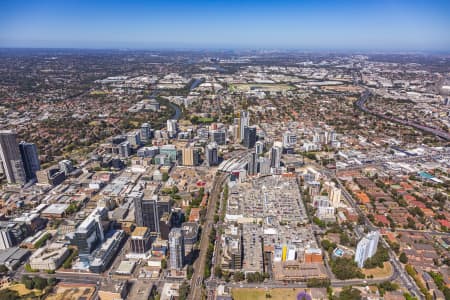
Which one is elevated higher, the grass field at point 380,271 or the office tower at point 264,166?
the office tower at point 264,166

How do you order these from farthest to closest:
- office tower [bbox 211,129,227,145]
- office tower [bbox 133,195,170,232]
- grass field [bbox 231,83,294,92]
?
grass field [bbox 231,83,294,92] < office tower [bbox 211,129,227,145] < office tower [bbox 133,195,170,232]

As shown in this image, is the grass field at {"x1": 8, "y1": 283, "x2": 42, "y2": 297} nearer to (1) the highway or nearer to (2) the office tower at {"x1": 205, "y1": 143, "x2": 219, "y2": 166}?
(2) the office tower at {"x1": 205, "y1": 143, "x2": 219, "y2": 166}

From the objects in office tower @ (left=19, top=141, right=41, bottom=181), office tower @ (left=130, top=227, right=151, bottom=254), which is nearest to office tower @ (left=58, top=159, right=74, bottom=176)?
office tower @ (left=19, top=141, right=41, bottom=181)

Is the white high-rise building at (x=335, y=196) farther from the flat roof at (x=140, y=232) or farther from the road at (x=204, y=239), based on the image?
the flat roof at (x=140, y=232)

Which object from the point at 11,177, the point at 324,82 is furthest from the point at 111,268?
the point at 324,82

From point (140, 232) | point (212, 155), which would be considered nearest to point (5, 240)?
point (140, 232)

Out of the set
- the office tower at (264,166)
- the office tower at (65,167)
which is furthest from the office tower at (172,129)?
the office tower at (264,166)

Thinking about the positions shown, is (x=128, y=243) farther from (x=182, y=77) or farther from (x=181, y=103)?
(x=182, y=77)
